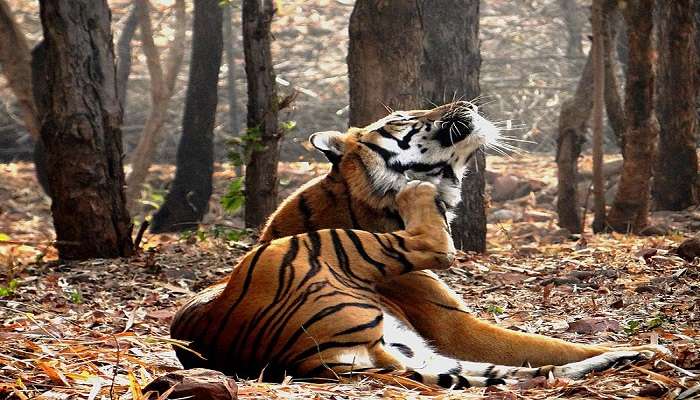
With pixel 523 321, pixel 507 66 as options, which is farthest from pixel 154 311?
pixel 507 66

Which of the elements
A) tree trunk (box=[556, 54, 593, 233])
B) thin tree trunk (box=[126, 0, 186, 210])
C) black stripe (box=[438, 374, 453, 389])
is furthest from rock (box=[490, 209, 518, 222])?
black stripe (box=[438, 374, 453, 389])

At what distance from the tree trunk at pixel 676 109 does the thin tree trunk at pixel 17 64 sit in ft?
23.3

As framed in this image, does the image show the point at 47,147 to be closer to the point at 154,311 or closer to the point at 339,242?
the point at 154,311

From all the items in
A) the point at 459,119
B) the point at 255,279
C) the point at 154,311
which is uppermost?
the point at 459,119

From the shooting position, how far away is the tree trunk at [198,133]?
45.8 feet

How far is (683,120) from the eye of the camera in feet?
39.9

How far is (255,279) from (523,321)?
81.5 inches

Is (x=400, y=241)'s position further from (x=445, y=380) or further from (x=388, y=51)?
(x=388, y=51)

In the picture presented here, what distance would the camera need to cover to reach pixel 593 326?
16.9 feet

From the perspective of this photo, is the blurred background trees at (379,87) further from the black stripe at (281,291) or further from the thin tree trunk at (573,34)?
the black stripe at (281,291)

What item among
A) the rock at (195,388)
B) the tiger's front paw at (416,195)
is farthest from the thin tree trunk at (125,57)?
the rock at (195,388)

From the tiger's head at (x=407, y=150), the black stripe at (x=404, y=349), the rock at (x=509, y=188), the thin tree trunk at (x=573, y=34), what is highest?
the thin tree trunk at (x=573, y=34)

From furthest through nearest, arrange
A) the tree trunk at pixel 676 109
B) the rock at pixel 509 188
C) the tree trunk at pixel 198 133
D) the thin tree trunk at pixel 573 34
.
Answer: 1. the thin tree trunk at pixel 573 34
2. the rock at pixel 509 188
3. the tree trunk at pixel 198 133
4. the tree trunk at pixel 676 109

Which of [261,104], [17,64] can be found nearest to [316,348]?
[261,104]
